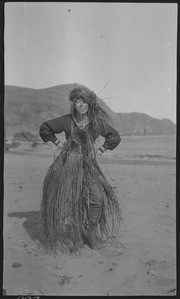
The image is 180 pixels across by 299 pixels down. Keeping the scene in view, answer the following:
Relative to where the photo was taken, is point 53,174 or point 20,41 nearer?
point 53,174

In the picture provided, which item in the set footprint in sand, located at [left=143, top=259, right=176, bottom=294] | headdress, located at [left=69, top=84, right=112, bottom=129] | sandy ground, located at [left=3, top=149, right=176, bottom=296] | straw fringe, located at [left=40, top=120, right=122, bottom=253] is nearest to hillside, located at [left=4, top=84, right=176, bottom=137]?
headdress, located at [left=69, top=84, right=112, bottom=129]

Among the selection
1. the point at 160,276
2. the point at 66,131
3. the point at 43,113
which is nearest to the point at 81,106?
the point at 66,131

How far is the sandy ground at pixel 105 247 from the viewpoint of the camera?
2.89 meters

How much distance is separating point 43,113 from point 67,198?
0.87 m

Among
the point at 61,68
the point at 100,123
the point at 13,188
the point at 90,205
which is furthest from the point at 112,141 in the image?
the point at 13,188

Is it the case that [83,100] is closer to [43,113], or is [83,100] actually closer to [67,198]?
[43,113]

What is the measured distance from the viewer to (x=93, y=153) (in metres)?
3.00

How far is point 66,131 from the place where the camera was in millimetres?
3043

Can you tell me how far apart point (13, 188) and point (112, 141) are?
95 cm

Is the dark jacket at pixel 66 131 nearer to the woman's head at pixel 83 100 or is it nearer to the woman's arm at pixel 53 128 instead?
the woman's arm at pixel 53 128

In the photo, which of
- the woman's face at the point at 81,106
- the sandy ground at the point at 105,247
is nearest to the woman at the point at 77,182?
the woman's face at the point at 81,106

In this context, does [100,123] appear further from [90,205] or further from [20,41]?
[20,41]

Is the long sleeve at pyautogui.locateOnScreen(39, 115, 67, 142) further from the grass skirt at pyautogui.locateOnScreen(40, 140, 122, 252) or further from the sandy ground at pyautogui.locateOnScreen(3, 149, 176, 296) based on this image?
the sandy ground at pyautogui.locateOnScreen(3, 149, 176, 296)

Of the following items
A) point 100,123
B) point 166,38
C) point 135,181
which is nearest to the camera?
point 100,123
